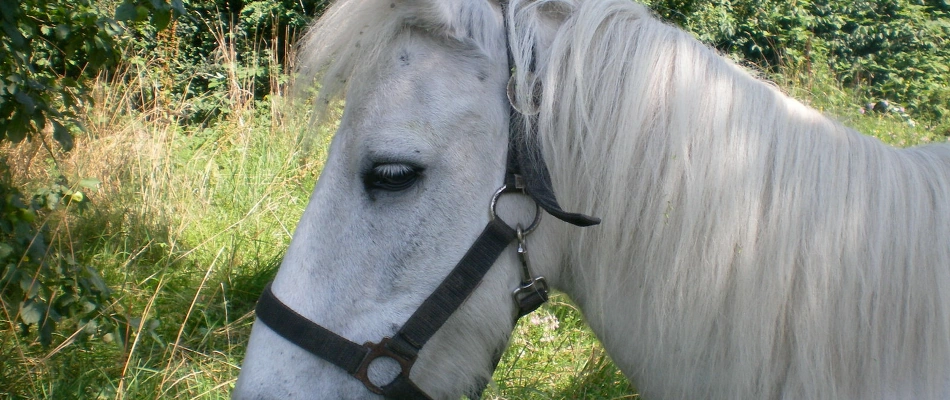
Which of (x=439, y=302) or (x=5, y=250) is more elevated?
(x=439, y=302)

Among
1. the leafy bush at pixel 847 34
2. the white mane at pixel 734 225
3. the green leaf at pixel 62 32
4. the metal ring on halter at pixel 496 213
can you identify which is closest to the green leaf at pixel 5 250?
the green leaf at pixel 62 32

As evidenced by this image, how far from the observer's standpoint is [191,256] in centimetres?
389

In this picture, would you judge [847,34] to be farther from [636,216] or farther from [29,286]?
[29,286]

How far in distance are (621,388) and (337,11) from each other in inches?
87.2

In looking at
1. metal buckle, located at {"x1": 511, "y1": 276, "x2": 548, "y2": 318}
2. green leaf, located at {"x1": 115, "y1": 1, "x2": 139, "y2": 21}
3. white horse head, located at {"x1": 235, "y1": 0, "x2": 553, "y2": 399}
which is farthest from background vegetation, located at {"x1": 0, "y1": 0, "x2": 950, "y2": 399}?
metal buckle, located at {"x1": 511, "y1": 276, "x2": 548, "y2": 318}

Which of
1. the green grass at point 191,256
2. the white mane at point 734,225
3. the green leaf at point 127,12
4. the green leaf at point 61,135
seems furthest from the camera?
the green grass at point 191,256

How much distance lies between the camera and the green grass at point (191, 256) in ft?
8.93

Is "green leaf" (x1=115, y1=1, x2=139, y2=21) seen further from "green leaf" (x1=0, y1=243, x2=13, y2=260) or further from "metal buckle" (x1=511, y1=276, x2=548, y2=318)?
"metal buckle" (x1=511, y1=276, x2=548, y2=318)

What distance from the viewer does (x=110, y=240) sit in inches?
153

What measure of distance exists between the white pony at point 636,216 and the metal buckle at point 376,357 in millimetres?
31

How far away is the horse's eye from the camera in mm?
1335

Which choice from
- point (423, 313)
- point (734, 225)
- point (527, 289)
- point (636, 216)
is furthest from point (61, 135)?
point (734, 225)

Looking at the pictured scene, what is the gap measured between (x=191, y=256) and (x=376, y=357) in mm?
2966

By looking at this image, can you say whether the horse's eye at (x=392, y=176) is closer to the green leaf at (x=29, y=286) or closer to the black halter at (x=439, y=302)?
the black halter at (x=439, y=302)
